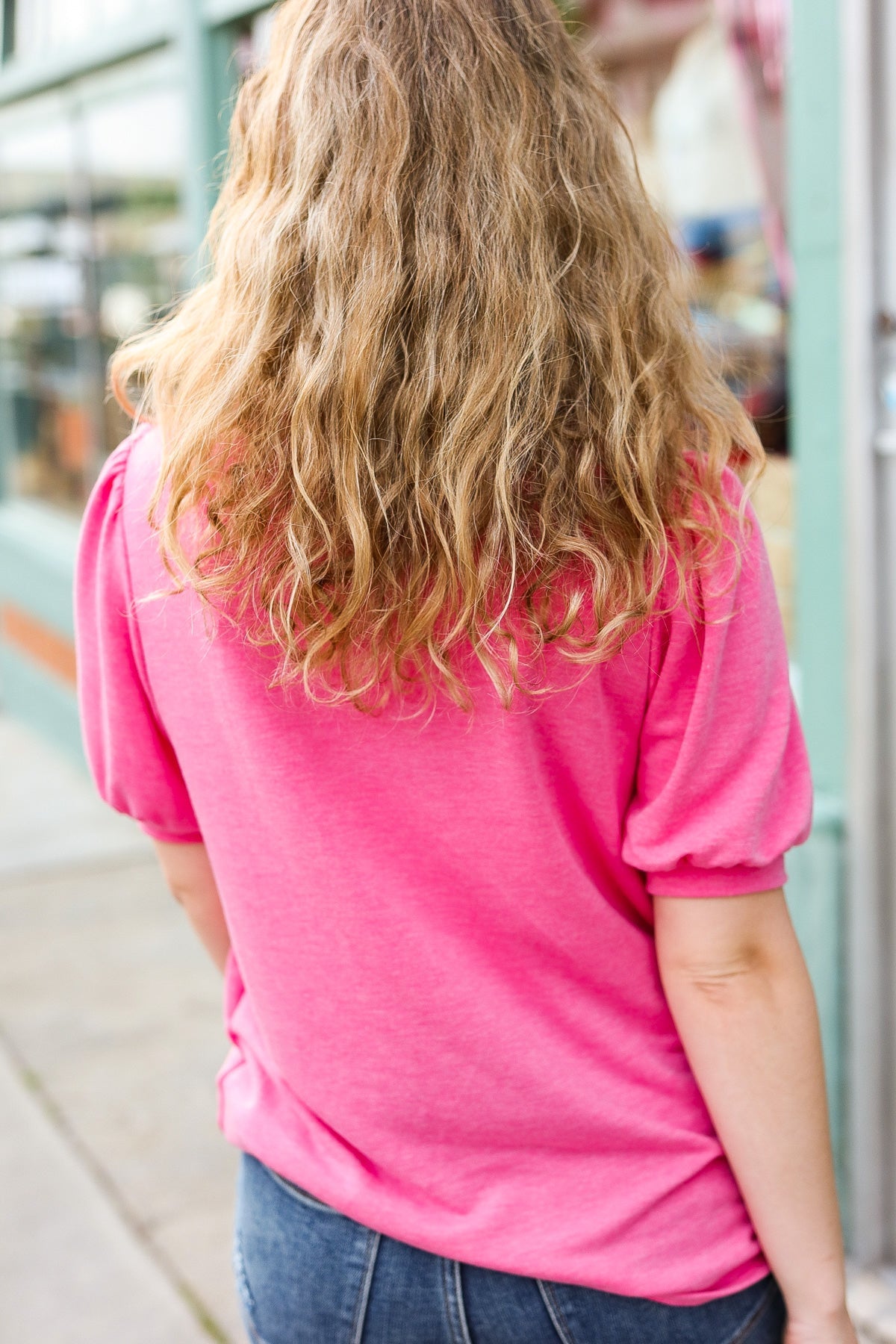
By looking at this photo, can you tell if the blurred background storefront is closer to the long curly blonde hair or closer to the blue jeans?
the long curly blonde hair

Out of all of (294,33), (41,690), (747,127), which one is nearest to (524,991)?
(294,33)

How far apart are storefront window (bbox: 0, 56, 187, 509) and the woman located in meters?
4.00

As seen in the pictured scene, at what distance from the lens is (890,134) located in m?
2.18

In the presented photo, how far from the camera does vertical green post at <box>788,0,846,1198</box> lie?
2.25 metres

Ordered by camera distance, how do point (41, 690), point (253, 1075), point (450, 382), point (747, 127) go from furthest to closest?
point (41, 690)
point (747, 127)
point (253, 1075)
point (450, 382)

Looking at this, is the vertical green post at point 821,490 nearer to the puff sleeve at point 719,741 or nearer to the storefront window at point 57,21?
the puff sleeve at point 719,741

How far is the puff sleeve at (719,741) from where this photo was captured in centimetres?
100

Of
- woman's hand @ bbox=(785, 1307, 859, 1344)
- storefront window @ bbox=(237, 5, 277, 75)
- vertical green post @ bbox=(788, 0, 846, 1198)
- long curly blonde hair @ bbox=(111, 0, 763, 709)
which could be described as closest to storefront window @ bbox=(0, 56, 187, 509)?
storefront window @ bbox=(237, 5, 277, 75)

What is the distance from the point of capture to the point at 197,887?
4.52 ft

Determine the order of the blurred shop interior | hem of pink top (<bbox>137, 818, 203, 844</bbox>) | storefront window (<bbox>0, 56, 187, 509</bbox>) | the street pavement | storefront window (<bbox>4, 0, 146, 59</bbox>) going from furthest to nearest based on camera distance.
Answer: storefront window (<bbox>0, 56, 187, 509</bbox>) → storefront window (<bbox>4, 0, 146, 59</bbox>) → the blurred shop interior → the street pavement → hem of pink top (<bbox>137, 818, 203, 844</bbox>)

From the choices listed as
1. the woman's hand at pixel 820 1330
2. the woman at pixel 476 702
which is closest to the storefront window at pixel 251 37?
the woman at pixel 476 702

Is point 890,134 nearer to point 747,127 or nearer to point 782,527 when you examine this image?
point 782,527

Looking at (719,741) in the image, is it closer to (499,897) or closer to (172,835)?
(499,897)

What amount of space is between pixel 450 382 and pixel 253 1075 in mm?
650
